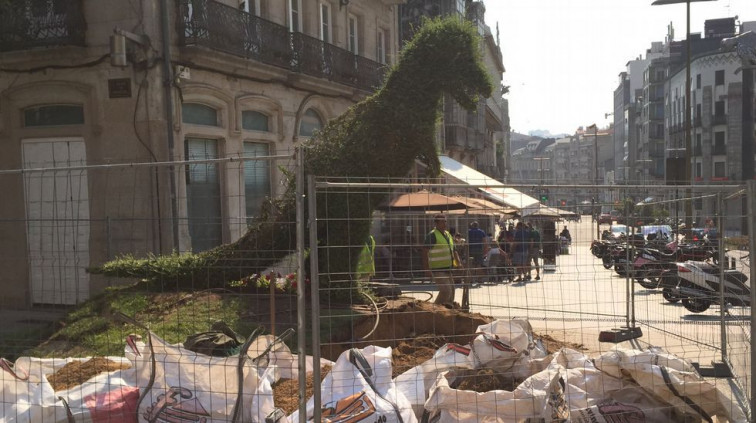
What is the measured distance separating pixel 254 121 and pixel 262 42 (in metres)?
1.89

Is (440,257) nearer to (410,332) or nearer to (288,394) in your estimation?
(410,332)

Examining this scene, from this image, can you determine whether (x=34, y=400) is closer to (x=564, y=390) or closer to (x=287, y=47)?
(x=564, y=390)

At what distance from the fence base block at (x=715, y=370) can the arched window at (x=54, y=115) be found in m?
11.1

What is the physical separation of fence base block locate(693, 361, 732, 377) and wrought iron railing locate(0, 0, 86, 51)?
36.5ft

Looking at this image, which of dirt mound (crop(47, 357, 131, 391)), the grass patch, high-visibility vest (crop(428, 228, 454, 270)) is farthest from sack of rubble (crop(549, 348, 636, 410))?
high-visibility vest (crop(428, 228, 454, 270))

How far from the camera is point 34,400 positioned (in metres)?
4.79

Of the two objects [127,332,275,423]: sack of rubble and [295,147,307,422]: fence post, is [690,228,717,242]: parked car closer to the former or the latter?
[295,147,307,422]: fence post

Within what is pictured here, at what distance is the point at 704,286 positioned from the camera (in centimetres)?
1005

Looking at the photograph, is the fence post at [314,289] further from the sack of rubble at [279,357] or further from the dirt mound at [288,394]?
the sack of rubble at [279,357]

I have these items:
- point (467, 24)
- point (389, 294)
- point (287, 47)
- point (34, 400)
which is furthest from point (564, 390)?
point (287, 47)

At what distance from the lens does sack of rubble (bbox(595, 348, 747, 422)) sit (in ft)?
16.3

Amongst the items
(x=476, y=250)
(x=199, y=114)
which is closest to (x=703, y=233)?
(x=476, y=250)

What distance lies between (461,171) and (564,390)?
18.4 meters

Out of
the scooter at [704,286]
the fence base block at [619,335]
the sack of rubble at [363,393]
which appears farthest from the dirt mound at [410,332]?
the scooter at [704,286]
